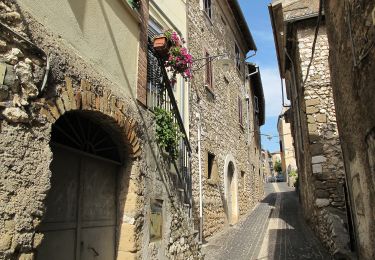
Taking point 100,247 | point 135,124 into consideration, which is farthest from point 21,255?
point 135,124

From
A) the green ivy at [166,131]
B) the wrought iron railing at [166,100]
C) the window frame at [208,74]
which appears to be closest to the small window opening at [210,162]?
the window frame at [208,74]

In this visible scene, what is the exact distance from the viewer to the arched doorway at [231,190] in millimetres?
11234

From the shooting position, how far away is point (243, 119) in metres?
15.4

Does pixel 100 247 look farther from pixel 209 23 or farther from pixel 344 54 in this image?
pixel 209 23

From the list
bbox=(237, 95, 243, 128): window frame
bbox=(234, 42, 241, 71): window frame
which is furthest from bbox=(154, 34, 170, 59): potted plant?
bbox=(234, 42, 241, 71): window frame

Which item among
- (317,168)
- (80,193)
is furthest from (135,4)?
(317,168)

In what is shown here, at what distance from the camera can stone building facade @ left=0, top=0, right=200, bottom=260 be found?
Result: 8.59 ft

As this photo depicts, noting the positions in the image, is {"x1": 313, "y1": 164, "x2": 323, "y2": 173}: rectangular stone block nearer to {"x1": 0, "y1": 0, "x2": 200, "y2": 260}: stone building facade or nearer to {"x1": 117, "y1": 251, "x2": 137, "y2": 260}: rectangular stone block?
{"x1": 0, "y1": 0, "x2": 200, "y2": 260}: stone building facade

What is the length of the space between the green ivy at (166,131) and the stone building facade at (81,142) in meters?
0.17

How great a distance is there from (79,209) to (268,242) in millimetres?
5624

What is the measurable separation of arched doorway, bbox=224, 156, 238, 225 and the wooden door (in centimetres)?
713

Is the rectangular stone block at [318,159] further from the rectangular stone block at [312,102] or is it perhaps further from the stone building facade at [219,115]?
the stone building facade at [219,115]

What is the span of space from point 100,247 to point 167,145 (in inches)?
76.8

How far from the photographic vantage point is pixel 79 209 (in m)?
3.83
